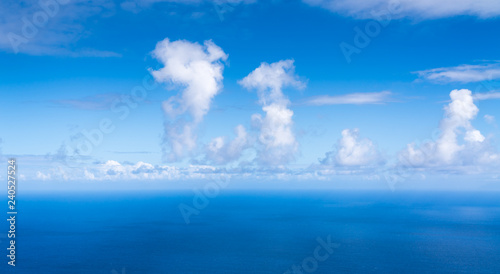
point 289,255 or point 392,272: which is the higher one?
→ point 289,255

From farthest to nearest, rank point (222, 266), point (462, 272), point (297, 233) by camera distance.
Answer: point (297, 233)
point (222, 266)
point (462, 272)

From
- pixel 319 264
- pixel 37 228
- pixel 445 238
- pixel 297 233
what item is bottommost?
pixel 319 264

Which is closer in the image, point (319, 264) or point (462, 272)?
point (462, 272)

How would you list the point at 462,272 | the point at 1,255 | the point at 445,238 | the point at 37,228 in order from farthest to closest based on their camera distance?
1. the point at 37,228
2. the point at 445,238
3. the point at 1,255
4. the point at 462,272

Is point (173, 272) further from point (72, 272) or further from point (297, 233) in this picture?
point (297, 233)

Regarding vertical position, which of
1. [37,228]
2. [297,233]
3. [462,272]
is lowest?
[462,272]

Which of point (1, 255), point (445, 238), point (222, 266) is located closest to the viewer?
point (222, 266)

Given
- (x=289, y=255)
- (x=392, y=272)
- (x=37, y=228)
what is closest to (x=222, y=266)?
(x=289, y=255)

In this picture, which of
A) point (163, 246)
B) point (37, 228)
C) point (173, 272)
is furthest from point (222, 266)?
point (37, 228)

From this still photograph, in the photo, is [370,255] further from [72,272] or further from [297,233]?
[72,272]
